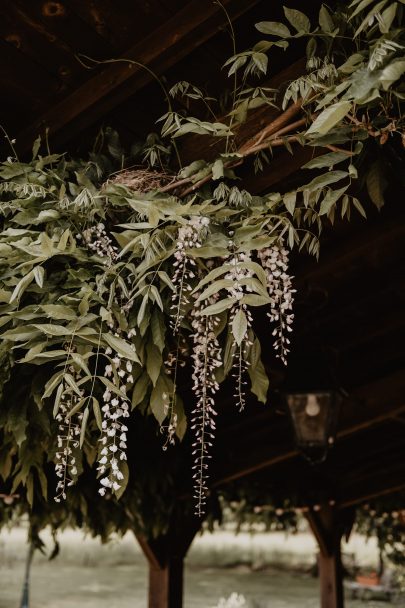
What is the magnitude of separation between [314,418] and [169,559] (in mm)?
2466

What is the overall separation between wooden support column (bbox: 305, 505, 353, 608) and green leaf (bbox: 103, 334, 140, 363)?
17.2 feet

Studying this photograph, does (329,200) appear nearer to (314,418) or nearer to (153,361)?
(153,361)

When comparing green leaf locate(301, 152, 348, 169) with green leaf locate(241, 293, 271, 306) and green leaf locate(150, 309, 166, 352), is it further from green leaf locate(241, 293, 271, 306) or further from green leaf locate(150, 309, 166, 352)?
green leaf locate(150, 309, 166, 352)

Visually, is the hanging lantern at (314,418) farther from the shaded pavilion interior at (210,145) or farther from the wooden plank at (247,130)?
the wooden plank at (247,130)

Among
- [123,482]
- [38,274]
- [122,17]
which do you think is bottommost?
[123,482]

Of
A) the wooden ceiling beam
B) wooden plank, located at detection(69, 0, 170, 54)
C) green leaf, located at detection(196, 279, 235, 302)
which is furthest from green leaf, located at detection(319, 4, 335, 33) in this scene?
the wooden ceiling beam

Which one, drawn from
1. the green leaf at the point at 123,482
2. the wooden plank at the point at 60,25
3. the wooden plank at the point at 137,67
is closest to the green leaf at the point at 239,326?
the green leaf at the point at 123,482

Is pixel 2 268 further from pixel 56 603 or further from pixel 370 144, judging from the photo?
pixel 56 603

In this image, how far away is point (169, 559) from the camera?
4867mm

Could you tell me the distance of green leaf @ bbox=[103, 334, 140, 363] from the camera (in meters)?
1.56

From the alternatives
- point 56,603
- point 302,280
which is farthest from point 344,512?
point 56,603

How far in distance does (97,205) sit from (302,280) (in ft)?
5.37

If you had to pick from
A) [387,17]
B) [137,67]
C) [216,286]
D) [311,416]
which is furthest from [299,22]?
[311,416]

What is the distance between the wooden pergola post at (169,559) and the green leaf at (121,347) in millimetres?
3476
